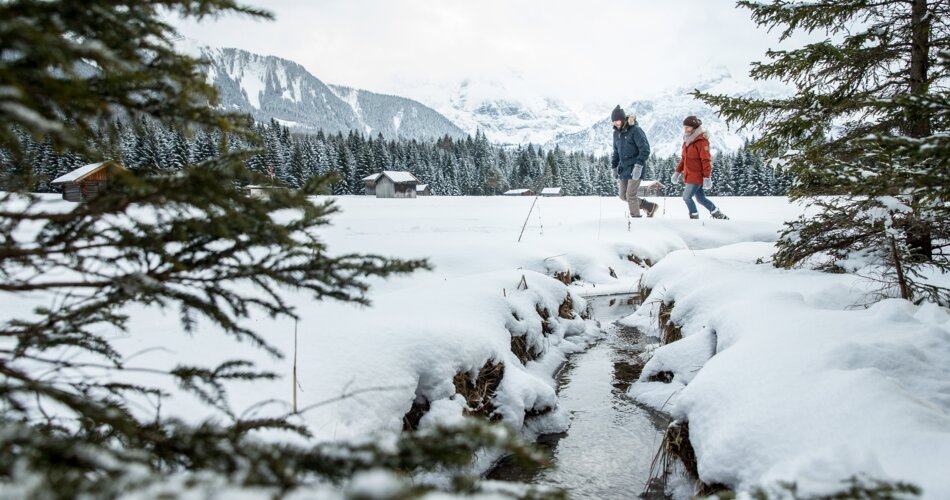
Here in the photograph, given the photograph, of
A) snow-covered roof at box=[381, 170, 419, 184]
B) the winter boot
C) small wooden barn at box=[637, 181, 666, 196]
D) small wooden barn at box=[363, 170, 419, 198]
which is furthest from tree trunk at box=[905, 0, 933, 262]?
small wooden barn at box=[637, 181, 666, 196]

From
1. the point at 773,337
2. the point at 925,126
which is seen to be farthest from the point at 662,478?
the point at 925,126

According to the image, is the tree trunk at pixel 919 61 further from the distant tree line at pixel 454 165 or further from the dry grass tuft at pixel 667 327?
the distant tree line at pixel 454 165

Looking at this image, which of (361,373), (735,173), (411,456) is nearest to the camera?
(411,456)

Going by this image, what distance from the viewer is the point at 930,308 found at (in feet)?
11.8

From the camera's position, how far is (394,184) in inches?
2231

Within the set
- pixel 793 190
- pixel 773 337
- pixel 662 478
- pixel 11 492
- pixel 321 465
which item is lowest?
pixel 662 478

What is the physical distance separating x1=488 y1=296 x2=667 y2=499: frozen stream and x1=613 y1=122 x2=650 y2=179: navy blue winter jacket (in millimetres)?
6494

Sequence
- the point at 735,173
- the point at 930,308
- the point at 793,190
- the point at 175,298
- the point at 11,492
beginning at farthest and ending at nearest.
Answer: the point at 735,173 < the point at 793,190 < the point at 930,308 < the point at 175,298 < the point at 11,492

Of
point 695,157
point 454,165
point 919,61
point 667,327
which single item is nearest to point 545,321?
point 667,327

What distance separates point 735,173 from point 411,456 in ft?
226

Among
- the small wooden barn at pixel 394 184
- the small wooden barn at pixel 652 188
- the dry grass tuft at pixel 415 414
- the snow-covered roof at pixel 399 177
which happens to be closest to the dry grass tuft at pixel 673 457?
the dry grass tuft at pixel 415 414

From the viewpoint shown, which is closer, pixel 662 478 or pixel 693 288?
pixel 662 478

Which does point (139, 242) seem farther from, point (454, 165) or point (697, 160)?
point (454, 165)

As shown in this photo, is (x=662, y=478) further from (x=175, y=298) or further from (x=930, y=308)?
(x=175, y=298)
